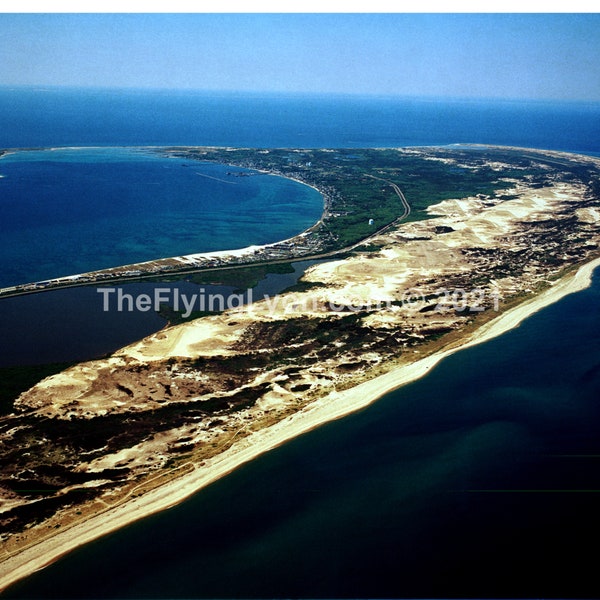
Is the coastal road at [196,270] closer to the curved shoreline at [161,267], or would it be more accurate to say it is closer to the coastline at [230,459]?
the curved shoreline at [161,267]

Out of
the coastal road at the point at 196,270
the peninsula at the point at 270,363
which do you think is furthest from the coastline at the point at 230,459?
the coastal road at the point at 196,270

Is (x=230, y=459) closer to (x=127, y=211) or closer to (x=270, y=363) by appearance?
(x=270, y=363)

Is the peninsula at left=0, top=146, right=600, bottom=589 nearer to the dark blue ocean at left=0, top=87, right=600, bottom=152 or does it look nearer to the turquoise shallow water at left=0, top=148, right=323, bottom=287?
the turquoise shallow water at left=0, top=148, right=323, bottom=287

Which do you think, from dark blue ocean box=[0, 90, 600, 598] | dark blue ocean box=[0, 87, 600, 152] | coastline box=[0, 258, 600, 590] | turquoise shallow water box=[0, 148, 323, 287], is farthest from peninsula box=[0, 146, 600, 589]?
dark blue ocean box=[0, 87, 600, 152]

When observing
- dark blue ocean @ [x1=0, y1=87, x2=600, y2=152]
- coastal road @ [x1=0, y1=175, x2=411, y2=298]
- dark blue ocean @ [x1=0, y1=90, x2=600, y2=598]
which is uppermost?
dark blue ocean @ [x1=0, y1=87, x2=600, y2=152]

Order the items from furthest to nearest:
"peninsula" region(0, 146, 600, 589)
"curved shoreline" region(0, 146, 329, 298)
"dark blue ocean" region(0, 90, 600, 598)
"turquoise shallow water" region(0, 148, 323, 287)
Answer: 1. "turquoise shallow water" region(0, 148, 323, 287)
2. "curved shoreline" region(0, 146, 329, 298)
3. "peninsula" region(0, 146, 600, 589)
4. "dark blue ocean" region(0, 90, 600, 598)

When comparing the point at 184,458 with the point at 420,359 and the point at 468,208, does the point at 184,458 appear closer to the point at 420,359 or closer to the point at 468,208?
the point at 420,359

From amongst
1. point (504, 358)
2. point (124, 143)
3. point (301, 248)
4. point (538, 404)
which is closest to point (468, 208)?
point (301, 248)
